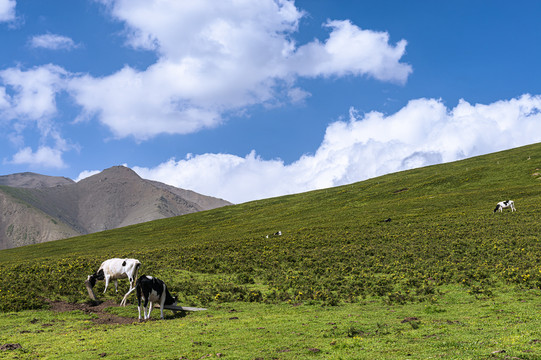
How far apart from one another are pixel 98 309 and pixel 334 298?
Answer: 1500 cm

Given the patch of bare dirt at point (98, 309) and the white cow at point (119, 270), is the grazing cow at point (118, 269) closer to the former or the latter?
the white cow at point (119, 270)

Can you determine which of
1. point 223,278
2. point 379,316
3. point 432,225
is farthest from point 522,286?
point 432,225

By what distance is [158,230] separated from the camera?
110m

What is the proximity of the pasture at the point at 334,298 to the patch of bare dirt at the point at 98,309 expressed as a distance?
35cm

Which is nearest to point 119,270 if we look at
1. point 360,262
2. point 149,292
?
point 149,292

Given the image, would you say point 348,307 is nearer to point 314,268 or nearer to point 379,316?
point 379,316

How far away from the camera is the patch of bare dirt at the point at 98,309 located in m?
22.0

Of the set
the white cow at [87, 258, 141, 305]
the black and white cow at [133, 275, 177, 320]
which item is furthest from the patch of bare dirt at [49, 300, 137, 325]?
the white cow at [87, 258, 141, 305]

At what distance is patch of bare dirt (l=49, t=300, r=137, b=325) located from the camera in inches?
867

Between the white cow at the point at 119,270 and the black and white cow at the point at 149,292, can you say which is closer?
the black and white cow at the point at 149,292

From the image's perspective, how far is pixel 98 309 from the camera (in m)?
24.8

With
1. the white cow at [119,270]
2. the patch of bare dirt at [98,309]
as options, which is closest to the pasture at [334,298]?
the patch of bare dirt at [98,309]

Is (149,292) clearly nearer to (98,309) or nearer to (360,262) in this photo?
(98,309)

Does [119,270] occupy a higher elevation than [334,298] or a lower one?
higher
